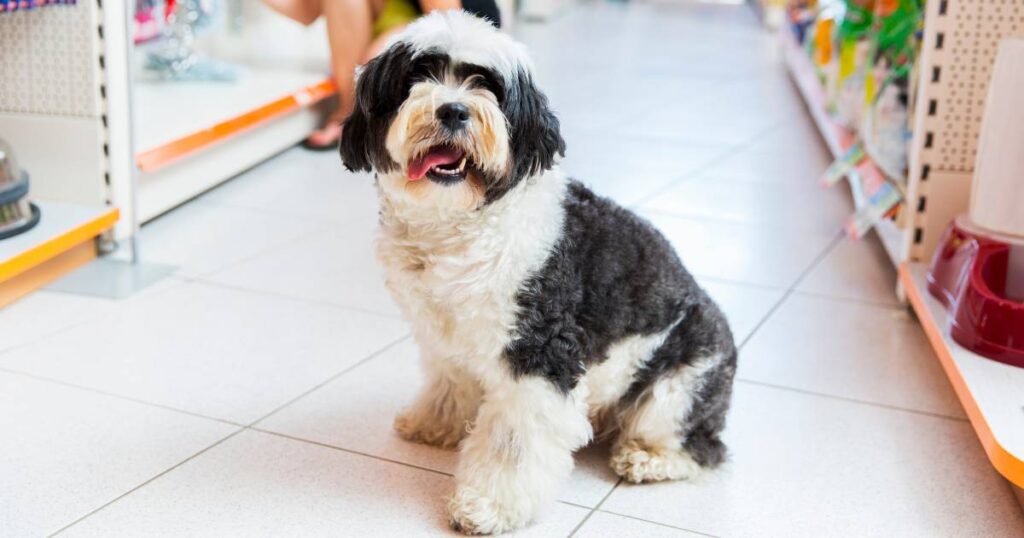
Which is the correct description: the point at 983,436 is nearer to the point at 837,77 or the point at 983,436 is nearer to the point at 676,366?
the point at 676,366

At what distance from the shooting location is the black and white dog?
173cm

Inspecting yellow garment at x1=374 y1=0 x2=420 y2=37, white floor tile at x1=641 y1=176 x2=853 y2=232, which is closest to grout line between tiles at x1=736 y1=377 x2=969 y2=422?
white floor tile at x1=641 y1=176 x2=853 y2=232

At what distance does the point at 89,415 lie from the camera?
2.30 meters

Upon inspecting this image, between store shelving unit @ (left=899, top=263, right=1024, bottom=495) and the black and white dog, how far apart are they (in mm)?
469

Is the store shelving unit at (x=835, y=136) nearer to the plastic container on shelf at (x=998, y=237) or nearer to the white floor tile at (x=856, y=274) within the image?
the white floor tile at (x=856, y=274)

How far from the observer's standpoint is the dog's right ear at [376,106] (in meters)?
1.74

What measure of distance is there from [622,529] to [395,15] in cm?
293

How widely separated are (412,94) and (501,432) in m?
0.60

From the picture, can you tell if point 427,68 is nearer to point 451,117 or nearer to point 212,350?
point 451,117

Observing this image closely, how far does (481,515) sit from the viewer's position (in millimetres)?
1885

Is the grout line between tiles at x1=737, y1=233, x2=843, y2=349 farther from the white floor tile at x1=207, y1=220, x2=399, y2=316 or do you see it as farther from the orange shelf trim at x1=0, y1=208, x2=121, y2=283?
the orange shelf trim at x1=0, y1=208, x2=121, y2=283

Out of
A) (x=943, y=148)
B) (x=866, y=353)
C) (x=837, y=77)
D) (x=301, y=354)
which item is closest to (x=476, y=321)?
(x=301, y=354)

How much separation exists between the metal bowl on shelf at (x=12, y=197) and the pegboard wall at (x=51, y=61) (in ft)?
0.92

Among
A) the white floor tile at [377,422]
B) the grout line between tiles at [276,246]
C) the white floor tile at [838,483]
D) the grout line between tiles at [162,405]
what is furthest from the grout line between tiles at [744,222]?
the grout line between tiles at [162,405]
